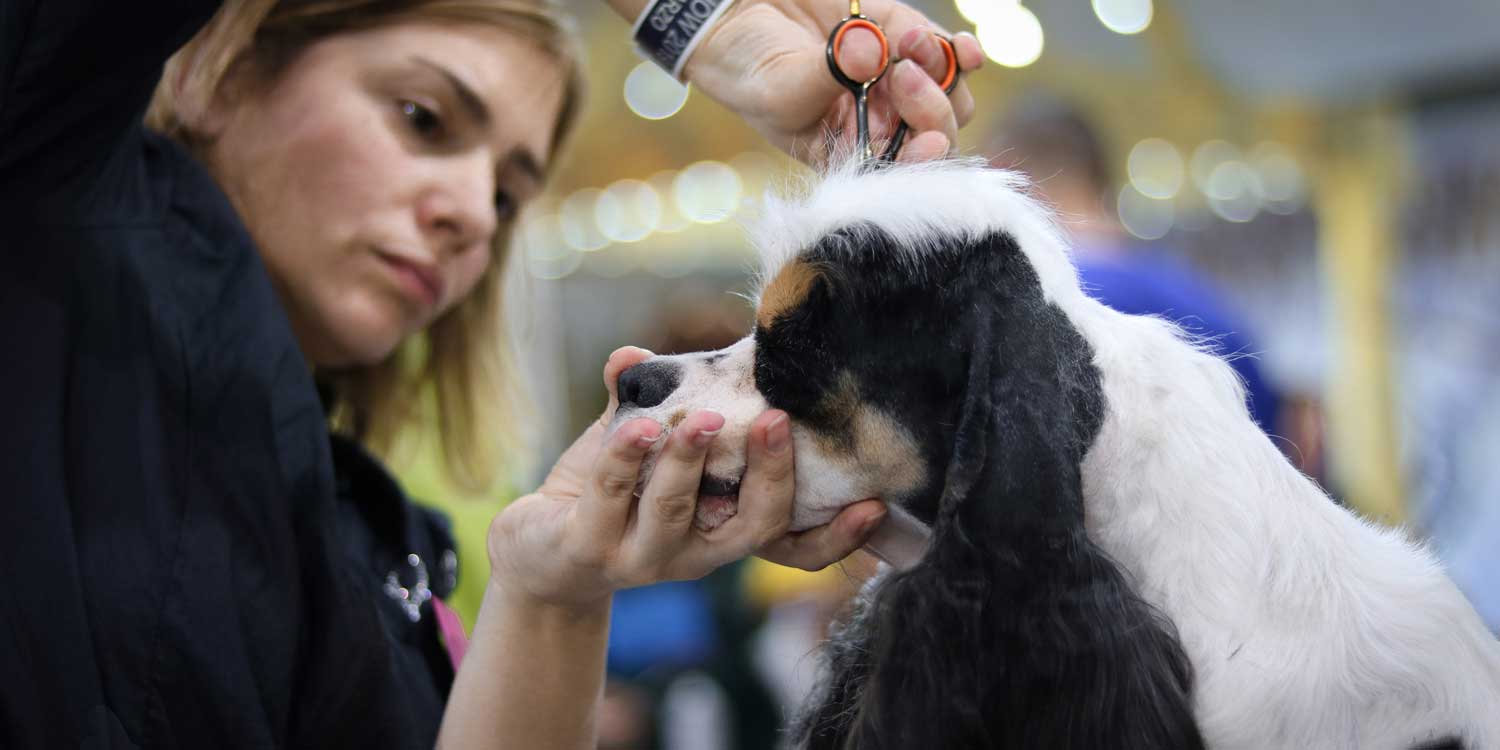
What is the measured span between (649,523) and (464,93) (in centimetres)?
82

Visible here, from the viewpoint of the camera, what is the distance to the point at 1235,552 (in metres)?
1.09

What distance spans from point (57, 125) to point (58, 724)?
22.8 inches

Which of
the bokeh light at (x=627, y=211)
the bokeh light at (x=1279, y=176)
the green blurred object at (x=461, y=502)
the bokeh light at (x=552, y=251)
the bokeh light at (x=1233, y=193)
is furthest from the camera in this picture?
the bokeh light at (x=627, y=211)

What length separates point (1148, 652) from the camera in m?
1.05

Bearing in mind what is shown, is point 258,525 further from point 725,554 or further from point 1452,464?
point 1452,464

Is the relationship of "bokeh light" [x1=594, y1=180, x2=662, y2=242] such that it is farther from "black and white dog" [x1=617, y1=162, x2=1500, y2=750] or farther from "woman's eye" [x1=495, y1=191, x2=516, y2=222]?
"black and white dog" [x1=617, y1=162, x2=1500, y2=750]

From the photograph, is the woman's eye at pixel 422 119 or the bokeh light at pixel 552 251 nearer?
the woman's eye at pixel 422 119

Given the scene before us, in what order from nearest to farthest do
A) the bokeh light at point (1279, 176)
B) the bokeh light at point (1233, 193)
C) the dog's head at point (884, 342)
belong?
1. the dog's head at point (884, 342)
2. the bokeh light at point (1279, 176)
3. the bokeh light at point (1233, 193)

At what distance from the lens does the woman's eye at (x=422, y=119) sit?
5.29 ft

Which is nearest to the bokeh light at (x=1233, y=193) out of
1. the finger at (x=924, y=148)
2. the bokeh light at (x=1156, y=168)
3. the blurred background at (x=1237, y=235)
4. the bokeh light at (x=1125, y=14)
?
the blurred background at (x=1237, y=235)

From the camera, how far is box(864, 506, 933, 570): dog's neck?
1.22 meters

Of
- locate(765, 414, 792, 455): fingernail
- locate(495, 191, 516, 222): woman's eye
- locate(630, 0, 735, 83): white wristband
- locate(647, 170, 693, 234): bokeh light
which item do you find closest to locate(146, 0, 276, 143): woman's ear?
locate(495, 191, 516, 222): woman's eye

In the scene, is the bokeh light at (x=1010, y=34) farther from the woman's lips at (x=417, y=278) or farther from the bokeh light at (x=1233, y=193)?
the woman's lips at (x=417, y=278)

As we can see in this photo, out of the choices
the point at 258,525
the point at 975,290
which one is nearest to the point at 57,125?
the point at 258,525
